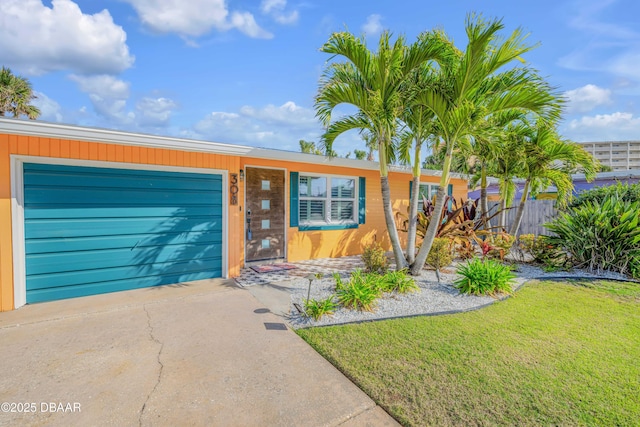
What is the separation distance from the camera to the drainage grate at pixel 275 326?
11.4ft

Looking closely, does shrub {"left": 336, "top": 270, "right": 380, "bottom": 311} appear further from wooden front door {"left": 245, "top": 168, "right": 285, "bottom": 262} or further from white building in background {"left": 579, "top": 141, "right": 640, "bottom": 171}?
white building in background {"left": 579, "top": 141, "right": 640, "bottom": 171}

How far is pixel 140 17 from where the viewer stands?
662 centimetres

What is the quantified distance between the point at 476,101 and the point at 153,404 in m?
5.83

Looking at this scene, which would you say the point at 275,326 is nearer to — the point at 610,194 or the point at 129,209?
the point at 129,209

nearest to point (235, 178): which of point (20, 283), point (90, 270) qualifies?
point (90, 270)

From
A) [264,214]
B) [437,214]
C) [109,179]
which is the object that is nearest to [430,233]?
[437,214]

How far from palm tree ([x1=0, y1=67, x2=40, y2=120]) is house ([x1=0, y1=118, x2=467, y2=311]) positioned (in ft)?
39.3

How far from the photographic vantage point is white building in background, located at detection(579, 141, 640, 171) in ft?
214

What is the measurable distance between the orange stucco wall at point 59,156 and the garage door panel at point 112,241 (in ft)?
1.06

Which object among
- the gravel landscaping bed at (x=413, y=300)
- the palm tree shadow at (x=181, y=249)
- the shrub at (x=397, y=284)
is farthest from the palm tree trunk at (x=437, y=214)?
the palm tree shadow at (x=181, y=249)

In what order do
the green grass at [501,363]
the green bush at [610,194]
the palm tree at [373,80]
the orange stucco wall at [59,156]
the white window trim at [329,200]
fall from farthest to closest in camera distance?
the white window trim at [329,200] < the green bush at [610,194] < the palm tree at [373,80] < the orange stucco wall at [59,156] < the green grass at [501,363]

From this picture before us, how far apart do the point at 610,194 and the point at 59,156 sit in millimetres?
11165

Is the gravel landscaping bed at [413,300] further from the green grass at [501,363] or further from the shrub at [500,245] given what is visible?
the shrub at [500,245]

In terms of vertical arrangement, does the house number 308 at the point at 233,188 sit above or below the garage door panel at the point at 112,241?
above
